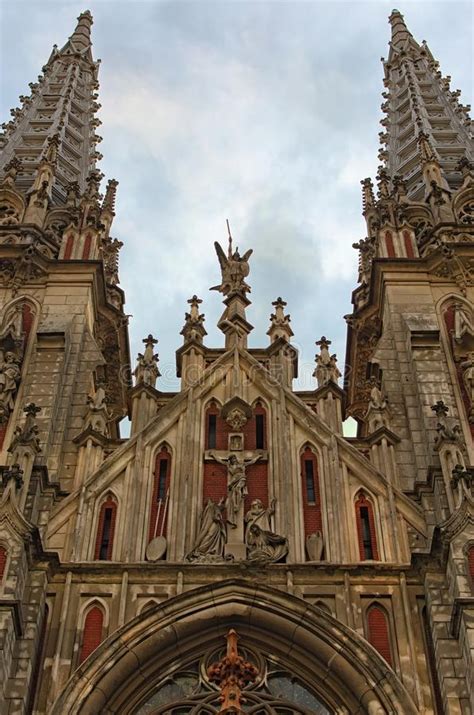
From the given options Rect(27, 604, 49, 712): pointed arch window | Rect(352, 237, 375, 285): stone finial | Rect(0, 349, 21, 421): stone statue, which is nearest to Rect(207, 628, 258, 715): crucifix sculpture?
Rect(27, 604, 49, 712): pointed arch window

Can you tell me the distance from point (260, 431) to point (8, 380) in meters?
4.40

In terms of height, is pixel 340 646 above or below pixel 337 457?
below

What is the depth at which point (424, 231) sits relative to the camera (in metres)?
27.2

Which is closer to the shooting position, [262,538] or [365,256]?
[262,538]

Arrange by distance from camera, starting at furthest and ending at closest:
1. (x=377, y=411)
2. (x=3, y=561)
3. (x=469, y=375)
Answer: (x=469, y=375) → (x=377, y=411) → (x=3, y=561)

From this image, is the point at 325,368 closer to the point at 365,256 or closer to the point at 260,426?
the point at 260,426

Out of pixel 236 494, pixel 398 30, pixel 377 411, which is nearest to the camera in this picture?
pixel 236 494

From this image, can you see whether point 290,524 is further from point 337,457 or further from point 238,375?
point 238,375

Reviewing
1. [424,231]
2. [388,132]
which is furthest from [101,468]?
[388,132]

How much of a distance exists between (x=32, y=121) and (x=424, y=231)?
1280 centimetres

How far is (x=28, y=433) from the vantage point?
19.3 metres

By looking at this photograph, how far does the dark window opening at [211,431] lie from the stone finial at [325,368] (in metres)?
2.26

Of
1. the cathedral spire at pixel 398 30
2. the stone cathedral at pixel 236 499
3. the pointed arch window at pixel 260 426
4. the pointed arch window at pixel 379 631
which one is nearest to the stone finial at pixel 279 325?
the stone cathedral at pixel 236 499

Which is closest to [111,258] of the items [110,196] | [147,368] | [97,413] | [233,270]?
[110,196]
